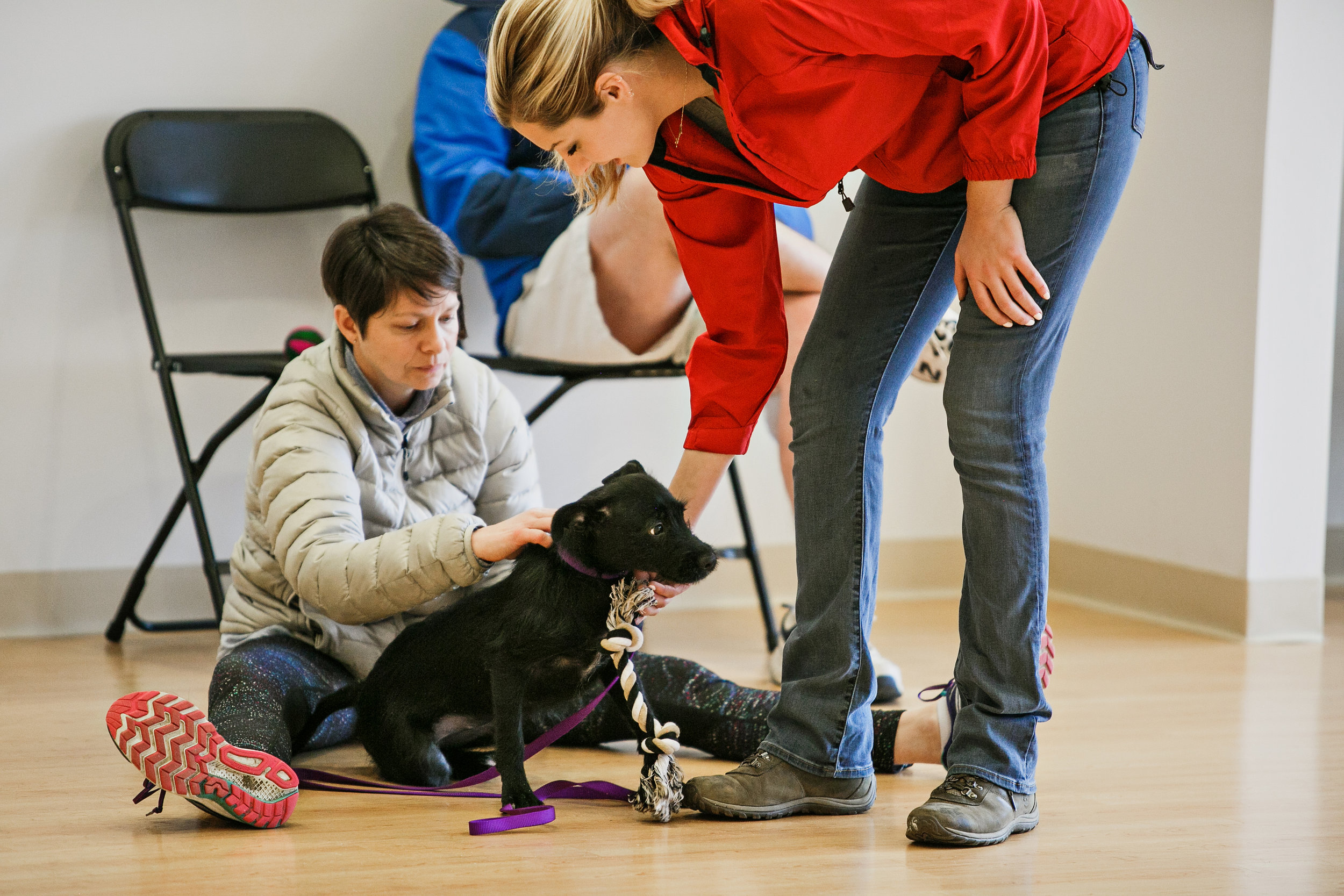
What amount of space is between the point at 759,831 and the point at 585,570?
319mm

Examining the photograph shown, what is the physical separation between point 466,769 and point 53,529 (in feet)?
4.61

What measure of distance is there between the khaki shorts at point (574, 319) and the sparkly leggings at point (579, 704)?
70 centimetres

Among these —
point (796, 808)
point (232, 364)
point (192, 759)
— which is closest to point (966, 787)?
point (796, 808)

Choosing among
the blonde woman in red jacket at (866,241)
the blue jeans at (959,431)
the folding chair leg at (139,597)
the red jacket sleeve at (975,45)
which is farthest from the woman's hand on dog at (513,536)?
the folding chair leg at (139,597)

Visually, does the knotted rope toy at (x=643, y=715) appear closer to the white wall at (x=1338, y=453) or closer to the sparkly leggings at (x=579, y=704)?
the sparkly leggings at (x=579, y=704)

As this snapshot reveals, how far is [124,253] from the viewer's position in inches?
98.5

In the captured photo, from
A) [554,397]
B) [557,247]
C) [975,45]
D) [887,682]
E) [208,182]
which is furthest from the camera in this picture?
[208,182]

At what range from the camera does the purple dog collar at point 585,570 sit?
129cm

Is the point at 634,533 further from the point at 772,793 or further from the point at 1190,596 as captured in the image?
the point at 1190,596

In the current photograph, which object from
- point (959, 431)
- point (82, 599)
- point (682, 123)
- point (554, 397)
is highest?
point (682, 123)

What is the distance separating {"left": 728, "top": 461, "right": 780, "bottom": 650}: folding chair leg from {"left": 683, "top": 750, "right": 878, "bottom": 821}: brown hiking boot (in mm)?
984

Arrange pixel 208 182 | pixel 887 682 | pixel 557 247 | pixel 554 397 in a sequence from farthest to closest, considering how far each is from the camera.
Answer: pixel 208 182 → pixel 554 397 → pixel 557 247 → pixel 887 682

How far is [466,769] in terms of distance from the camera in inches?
59.4

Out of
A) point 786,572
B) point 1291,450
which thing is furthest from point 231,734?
point 1291,450
